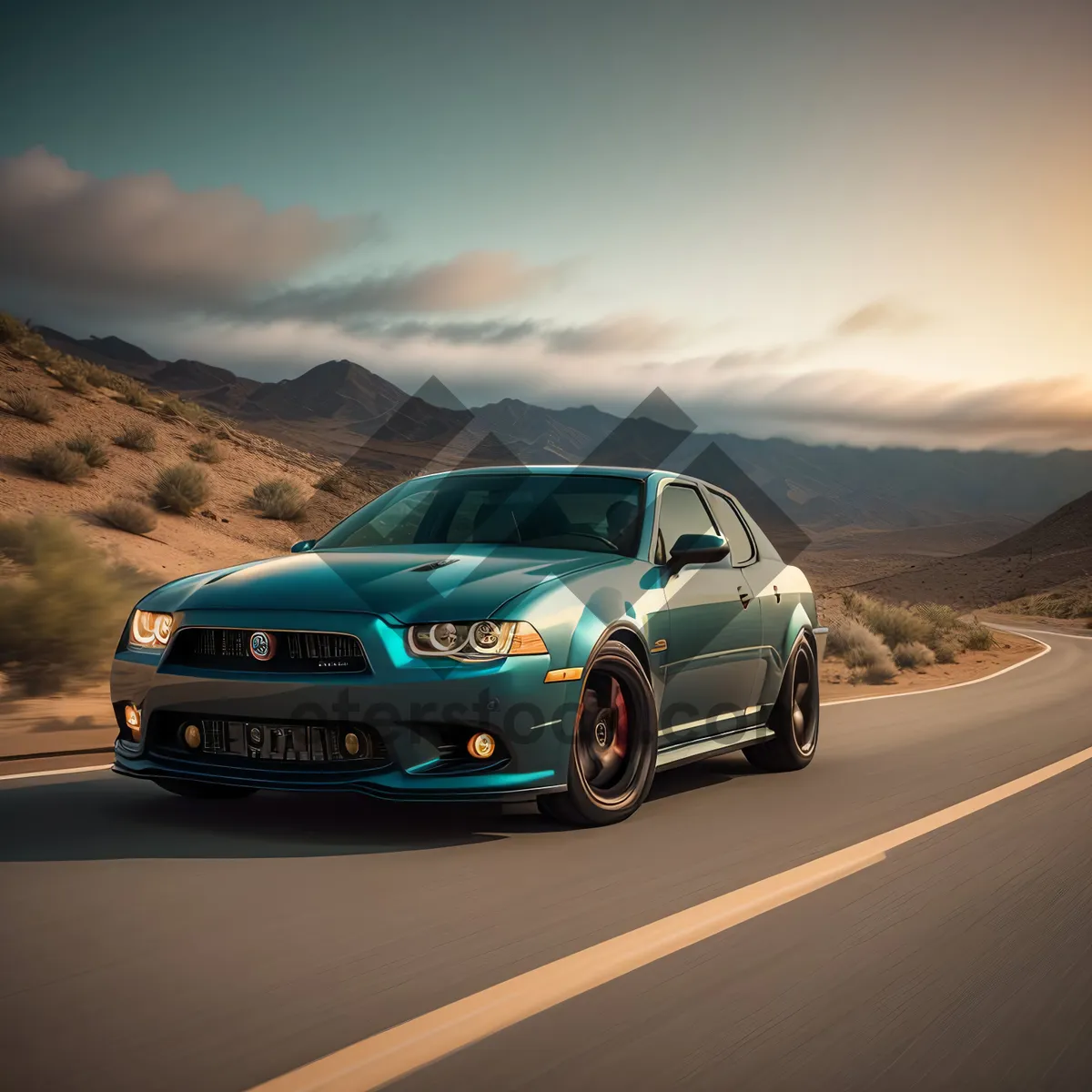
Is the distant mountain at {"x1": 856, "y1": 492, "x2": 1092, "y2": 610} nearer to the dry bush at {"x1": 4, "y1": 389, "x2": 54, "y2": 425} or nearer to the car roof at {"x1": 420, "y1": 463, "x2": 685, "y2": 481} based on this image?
the dry bush at {"x1": 4, "y1": 389, "x2": 54, "y2": 425}

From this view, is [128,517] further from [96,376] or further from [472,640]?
[472,640]

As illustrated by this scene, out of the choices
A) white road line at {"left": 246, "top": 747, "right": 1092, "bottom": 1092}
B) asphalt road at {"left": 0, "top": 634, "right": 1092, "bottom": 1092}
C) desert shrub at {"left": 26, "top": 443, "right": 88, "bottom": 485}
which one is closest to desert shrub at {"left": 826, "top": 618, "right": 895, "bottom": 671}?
desert shrub at {"left": 26, "top": 443, "right": 88, "bottom": 485}

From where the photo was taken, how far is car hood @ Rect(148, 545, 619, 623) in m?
5.66

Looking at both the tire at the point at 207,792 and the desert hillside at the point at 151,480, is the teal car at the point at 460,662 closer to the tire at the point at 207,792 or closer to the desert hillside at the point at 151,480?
the tire at the point at 207,792

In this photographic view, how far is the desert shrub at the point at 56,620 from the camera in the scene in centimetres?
1213

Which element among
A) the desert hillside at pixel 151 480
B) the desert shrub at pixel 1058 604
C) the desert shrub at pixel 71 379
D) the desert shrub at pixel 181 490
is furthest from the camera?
the desert shrub at pixel 1058 604

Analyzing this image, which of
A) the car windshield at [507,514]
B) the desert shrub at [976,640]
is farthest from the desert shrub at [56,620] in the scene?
the desert shrub at [976,640]

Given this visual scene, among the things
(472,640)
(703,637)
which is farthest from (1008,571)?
(472,640)

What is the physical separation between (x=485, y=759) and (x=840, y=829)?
1.95m

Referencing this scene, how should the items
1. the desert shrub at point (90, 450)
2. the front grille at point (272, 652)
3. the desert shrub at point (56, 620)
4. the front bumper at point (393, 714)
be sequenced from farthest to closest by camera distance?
the desert shrub at point (90, 450) → the desert shrub at point (56, 620) → the front grille at point (272, 652) → the front bumper at point (393, 714)

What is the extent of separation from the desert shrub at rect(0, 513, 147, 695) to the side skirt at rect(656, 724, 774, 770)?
274 inches

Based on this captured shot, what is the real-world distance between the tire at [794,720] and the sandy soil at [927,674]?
616 cm

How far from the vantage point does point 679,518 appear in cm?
761

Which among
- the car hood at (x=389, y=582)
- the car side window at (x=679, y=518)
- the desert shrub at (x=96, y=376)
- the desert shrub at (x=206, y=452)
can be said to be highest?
the desert shrub at (x=96, y=376)
